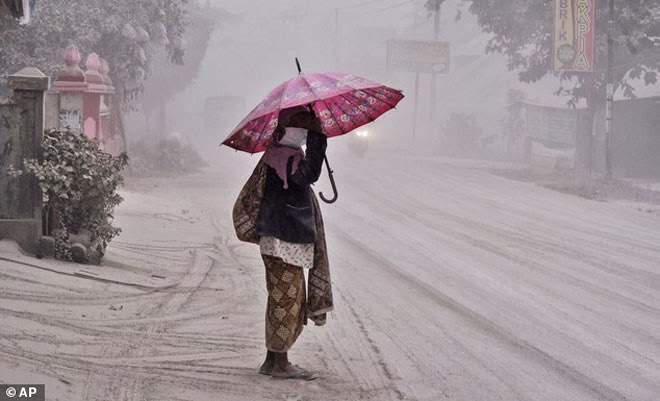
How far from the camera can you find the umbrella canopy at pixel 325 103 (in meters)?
5.44

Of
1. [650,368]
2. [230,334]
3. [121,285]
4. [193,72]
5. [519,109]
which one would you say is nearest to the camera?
[650,368]

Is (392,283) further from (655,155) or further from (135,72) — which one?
(655,155)

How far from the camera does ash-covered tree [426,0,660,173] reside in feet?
86.2

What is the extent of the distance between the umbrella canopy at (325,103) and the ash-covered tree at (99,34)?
48.1 ft

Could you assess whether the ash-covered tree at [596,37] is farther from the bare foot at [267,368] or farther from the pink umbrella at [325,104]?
the bare foot at [267,368]

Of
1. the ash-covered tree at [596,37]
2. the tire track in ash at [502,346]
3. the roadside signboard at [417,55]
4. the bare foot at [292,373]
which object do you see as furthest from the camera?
the roadside signboard at [417,55]

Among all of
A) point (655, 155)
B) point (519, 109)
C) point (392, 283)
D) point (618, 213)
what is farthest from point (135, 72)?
point (519, 109)

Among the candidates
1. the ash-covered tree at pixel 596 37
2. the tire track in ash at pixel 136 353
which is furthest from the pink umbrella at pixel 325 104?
the ash-covered tree at pixel 596 37

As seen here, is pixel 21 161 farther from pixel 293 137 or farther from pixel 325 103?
pixel 325 103

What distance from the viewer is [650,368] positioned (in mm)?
6539

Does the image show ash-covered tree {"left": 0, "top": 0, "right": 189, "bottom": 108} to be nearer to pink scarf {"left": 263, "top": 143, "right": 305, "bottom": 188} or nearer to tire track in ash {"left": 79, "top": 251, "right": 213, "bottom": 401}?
tire track in ash {"left": 79, "top": 251, "right": 213, "bottom": 401}

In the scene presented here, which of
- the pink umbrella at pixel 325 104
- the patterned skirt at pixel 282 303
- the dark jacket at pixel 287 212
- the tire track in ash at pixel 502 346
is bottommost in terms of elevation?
the tire track in ash at pixel 502 346

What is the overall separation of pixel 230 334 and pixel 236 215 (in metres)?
1.65

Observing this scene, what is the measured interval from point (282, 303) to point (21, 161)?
4749 mm
